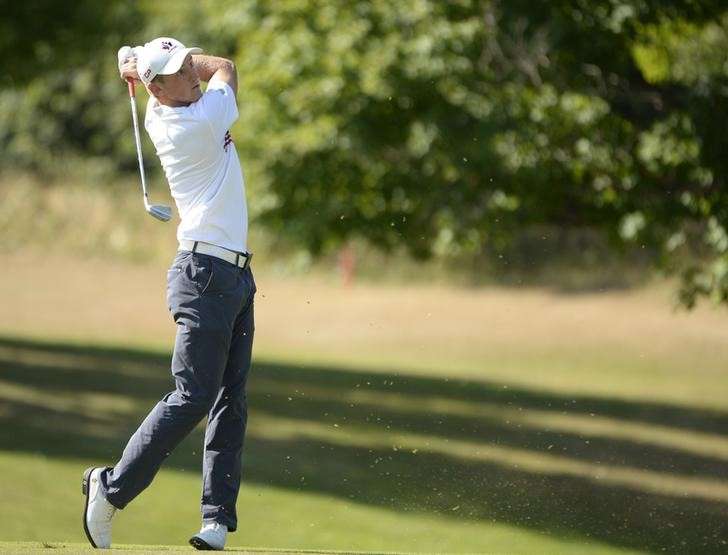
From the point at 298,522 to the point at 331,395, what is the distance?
302 inches

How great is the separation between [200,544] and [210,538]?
51mm

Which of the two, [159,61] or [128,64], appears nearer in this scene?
[159,61]

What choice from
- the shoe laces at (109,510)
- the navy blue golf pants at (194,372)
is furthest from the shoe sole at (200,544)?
the shoe laces at (109,510)

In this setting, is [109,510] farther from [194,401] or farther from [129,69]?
[129,69]

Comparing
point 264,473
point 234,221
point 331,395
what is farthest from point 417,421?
point 234,221

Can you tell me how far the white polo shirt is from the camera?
655 centimetres

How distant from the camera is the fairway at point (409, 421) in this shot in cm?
974

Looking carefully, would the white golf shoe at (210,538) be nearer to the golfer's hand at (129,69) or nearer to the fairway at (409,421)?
the fairway at (409,421)

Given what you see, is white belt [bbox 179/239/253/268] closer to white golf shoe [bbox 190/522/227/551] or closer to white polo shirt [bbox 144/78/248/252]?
white polo shirt [bbox 144/78/248/252]

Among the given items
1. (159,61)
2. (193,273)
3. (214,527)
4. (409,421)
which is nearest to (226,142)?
(159,61)

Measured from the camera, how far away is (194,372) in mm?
6566

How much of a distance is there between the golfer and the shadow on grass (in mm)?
Answer: 3350

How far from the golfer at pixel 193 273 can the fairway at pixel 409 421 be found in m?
0.65

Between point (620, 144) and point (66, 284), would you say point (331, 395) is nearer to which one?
point (620, 144)
